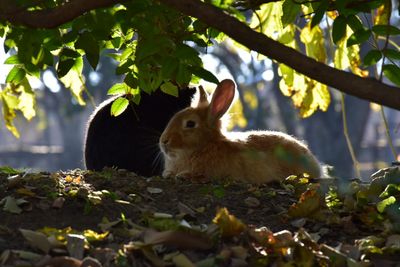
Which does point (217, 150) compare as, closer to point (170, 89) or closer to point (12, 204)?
point (170, 89)

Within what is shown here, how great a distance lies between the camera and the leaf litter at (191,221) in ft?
10.7

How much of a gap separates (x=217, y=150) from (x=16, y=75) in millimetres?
1415

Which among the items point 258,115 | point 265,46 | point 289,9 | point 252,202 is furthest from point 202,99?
point 258,115

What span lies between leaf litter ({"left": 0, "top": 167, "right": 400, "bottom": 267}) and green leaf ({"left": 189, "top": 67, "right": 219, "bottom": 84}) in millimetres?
587

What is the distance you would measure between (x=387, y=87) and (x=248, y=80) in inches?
956

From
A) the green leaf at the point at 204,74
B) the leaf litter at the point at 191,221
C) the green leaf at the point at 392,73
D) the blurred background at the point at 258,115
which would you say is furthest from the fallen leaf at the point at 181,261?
the blurred background at the point at 258,115

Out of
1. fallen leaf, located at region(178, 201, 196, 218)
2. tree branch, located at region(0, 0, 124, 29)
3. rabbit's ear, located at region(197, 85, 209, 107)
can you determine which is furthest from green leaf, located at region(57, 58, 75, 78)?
rabbit's ear, located at region(197, 85, 209, 107)

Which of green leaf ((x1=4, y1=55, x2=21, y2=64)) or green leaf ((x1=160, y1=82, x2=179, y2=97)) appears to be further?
green leaf ((x1=160, y1=82, x2=179, y2=97))

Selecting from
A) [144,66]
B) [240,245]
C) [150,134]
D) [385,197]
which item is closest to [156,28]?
[144,66]

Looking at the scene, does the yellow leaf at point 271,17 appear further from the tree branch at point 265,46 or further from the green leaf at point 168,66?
the tree branch at point 265,46

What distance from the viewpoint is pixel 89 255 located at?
129 inches

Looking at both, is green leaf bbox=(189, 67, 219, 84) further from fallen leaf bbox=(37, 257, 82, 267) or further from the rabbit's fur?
the rabbit's fur

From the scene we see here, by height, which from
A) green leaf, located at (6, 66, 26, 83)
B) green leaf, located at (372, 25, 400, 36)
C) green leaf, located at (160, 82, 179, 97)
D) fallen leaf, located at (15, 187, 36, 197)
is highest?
green leaf, located at (372, 25, 400, 36)

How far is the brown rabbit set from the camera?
17.1ft
